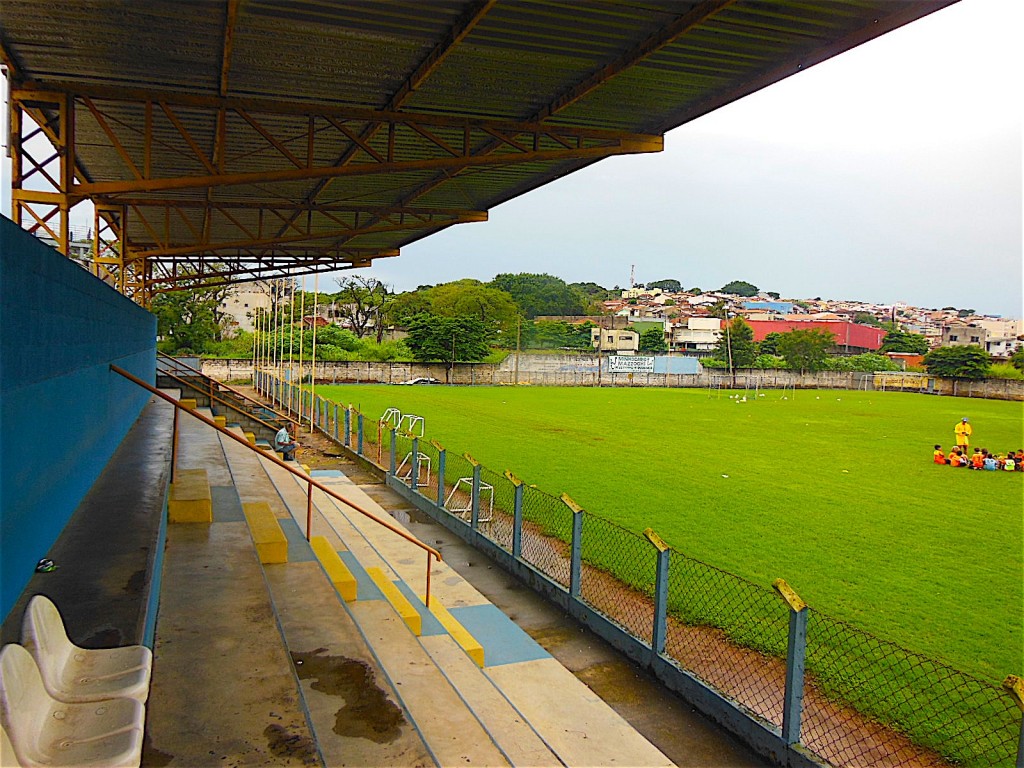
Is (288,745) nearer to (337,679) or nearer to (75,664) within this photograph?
(75,664)

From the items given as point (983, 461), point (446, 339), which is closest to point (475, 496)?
point (983, 461)

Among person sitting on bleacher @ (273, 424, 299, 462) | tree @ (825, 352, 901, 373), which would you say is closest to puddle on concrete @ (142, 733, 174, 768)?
person sitting on bleacher @ (273, 424, 299, 462)

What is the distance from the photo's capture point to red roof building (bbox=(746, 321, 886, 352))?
101625 mm

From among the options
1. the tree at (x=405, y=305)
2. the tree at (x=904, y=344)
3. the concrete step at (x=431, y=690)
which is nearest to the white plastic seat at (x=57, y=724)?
the concrete step at (x=431, y=690)

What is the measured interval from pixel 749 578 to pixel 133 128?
10075 millimetres

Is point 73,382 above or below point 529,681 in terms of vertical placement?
above

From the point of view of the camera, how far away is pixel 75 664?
362 cm

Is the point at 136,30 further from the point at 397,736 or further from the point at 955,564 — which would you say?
the point at 955,564

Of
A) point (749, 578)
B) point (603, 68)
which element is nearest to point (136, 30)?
point (603, 68)

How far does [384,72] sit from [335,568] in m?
5.48

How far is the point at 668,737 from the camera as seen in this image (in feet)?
19.2

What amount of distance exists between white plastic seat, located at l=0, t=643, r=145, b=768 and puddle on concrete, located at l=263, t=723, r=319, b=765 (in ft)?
2.61

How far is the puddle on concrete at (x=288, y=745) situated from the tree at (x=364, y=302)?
242 feet

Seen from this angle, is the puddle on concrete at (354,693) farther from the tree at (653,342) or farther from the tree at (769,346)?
the tree at (769,346)
